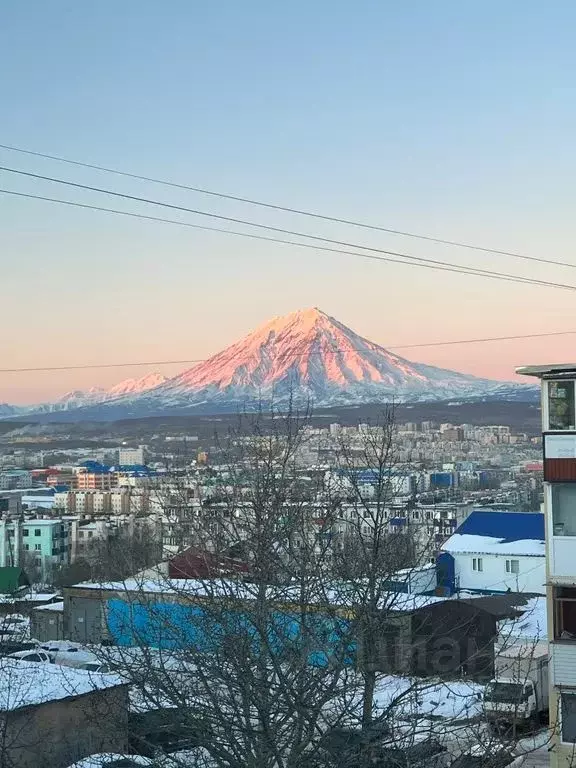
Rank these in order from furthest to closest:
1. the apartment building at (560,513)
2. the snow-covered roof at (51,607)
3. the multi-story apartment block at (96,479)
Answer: the multi-story apartment block at (96,479) → the snow-covered roof at (51,607) → the apartment building at (560,513)

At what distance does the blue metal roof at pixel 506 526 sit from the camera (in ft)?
69.5

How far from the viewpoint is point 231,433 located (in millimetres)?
6484

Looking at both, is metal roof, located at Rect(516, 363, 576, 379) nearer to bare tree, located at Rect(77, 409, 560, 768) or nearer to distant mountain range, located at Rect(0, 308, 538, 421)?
bare tree, located at Rect(77, 409, 560, 768)

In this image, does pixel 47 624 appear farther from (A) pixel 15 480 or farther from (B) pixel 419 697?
(A) pixel 15 480

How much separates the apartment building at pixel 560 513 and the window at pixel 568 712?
0.28ft

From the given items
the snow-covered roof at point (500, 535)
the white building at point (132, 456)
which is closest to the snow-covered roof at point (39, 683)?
the snow-covered roof at point (500, 535)

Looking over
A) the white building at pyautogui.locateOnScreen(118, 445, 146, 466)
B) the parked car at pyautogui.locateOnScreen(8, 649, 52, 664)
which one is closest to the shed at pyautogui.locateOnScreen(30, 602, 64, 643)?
the parked car at pyautogui.locateOnScreen(8, 649, 52, 664)

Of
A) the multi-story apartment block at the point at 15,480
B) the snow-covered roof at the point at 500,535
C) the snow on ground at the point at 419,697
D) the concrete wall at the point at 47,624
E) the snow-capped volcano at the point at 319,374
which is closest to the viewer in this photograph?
the snow on ground at the point at 419,697

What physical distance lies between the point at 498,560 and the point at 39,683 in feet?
43.6

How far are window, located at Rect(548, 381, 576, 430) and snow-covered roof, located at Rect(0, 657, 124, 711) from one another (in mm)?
3923

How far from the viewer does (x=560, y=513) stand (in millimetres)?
7840

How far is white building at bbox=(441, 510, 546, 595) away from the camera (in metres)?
20.0

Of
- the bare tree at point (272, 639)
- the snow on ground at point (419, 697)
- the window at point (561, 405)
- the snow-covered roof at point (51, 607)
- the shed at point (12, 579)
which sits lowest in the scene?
the shed at point (12, 579)

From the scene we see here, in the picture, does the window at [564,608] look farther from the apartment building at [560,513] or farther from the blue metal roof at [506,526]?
the blue metal roof at [506,526]
